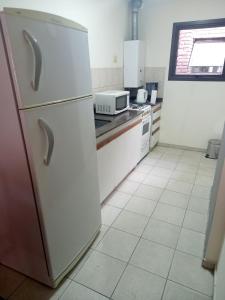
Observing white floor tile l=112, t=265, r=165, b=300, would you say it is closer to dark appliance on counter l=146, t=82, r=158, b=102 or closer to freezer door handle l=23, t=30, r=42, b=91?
freezer door handle l=23, t=30, r=42, b=91

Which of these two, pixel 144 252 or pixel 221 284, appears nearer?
pixel 221 284

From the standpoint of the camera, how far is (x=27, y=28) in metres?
0.92

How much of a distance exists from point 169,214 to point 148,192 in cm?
44

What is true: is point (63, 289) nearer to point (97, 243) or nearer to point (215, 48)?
point (97, 243)

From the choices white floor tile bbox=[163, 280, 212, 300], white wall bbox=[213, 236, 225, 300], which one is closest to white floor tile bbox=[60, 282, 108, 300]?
white floor tile bbox=[163, 280, 212, 300]

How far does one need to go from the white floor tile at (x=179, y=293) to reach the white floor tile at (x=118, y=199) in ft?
3.17

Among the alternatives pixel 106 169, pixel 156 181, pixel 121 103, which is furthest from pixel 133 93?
pixel 106 169

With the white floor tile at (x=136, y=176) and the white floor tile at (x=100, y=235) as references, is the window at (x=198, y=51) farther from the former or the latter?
the white floor tile at (x=100, y=235)

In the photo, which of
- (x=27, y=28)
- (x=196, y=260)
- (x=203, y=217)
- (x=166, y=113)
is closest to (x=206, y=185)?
(x=203, y=217)

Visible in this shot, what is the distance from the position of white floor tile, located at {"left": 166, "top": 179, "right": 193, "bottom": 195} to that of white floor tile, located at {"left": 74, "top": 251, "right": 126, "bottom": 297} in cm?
128

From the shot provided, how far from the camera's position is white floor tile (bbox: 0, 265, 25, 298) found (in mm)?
1438

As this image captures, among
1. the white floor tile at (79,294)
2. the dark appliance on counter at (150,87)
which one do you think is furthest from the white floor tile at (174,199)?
the dark appliance on counter at (150,87)

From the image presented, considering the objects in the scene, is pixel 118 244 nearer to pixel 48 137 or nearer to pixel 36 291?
pixel 36 291

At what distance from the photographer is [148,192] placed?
8.38 feet
